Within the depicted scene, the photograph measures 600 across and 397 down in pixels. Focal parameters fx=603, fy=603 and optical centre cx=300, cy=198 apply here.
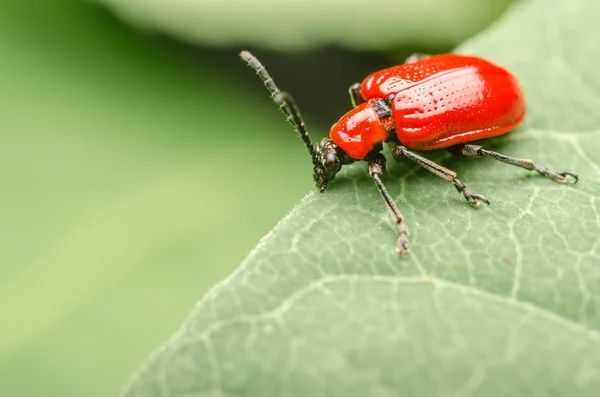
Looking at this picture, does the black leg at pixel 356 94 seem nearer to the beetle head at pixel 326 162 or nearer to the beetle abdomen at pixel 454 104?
the beetle abdomen at pixel 454 104

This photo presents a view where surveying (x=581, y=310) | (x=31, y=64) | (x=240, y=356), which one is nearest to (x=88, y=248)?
(x=31, y=64)

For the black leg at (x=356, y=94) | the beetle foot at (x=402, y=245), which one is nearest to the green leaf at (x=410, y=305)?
the beetle foot at (x=402, y=245)

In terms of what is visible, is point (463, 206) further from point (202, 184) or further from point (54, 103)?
point (54, 103)

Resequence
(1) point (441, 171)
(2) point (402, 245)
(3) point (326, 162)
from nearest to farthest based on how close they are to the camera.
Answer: (2) point (402, 245), (1) point (441, 171), (3) point (326, 162)

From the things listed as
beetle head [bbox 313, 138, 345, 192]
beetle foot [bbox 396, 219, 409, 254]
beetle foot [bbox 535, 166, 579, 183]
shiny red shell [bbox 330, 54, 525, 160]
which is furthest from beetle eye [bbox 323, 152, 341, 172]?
beetle foot [bbox 535, 166, 579, 183]

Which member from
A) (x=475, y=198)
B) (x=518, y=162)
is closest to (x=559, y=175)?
(x=518, y=162)

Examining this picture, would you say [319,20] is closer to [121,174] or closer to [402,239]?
[121,174]
